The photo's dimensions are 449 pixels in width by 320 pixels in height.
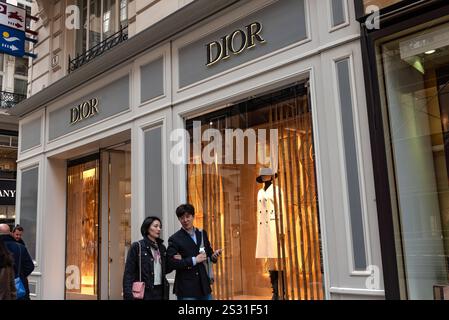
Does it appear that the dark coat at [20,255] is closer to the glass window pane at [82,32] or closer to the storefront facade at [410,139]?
the glass window pane at [82,32]

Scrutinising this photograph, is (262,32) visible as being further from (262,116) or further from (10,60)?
(10,60)

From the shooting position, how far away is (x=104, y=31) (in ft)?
30.0

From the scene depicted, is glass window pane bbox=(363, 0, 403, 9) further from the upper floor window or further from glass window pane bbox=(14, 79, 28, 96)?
glass window pane bbox=(14, 79, 28, 96)

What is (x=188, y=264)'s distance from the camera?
4.73 m

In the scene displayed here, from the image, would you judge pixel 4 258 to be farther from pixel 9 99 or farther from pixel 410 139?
pixel 9 99

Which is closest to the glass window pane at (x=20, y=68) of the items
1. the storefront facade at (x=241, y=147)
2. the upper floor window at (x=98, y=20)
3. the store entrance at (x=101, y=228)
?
the upper floor window at (x=98, y=20)

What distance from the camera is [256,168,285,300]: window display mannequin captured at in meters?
6.01

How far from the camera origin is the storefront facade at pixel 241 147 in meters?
4.82

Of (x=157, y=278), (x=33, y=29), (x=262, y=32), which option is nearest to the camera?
(x=157, y=278)

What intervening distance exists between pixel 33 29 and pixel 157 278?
28.0 feet

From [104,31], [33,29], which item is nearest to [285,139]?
[104,31]

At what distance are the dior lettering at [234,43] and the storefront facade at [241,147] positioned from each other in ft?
0.06
